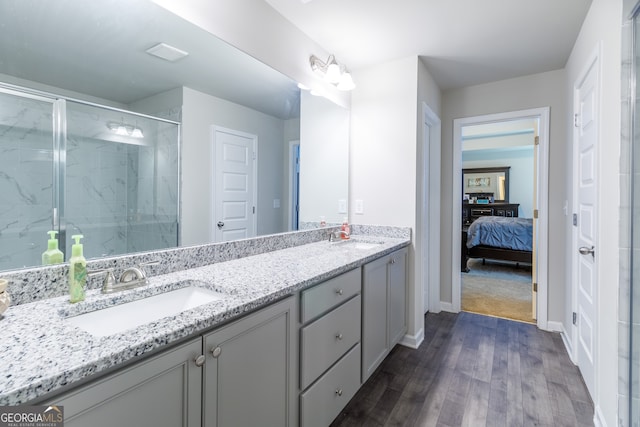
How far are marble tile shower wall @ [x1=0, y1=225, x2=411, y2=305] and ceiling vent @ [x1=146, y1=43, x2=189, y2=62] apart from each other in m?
0.90

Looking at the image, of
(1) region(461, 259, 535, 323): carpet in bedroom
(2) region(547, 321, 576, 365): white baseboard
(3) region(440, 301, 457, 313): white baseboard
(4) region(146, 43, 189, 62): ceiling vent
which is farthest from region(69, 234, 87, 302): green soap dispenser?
(1) region(461, 259, 535, 323): carpet in bedroom

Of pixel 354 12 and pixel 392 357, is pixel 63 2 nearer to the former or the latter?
pixel 354 12

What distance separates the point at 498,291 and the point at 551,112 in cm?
234

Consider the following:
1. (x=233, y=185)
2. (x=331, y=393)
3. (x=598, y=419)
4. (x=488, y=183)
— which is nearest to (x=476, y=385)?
(x=598, y=419)

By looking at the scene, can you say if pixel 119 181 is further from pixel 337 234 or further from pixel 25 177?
pixel 337 234

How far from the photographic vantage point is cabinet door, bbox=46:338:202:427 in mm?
670

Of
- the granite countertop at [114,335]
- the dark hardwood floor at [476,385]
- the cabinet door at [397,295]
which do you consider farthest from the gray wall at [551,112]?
the granite countertop at [114,335]

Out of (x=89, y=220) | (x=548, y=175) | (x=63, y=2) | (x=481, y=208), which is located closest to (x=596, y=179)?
(x=548, y=175)

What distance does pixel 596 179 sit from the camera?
1.75 m

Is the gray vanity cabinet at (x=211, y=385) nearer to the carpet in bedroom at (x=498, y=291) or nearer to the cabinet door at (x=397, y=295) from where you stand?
the cabinet door at (x=397, y=295)

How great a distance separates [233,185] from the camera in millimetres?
1815

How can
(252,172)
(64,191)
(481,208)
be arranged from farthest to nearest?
(481,208)
(252,172)
(64,191)

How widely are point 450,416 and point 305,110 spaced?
7.16ft

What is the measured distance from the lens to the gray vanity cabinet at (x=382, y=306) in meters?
1.94
